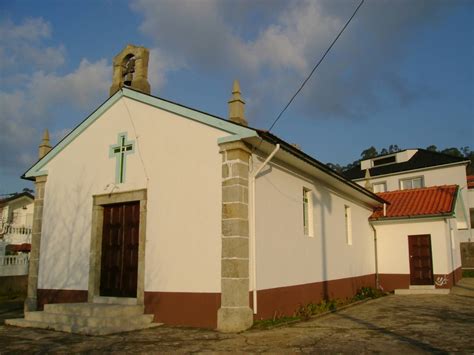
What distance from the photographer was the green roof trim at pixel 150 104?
906 cm

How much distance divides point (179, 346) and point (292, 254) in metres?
4.60

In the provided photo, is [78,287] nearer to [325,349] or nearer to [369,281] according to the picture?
[325,349]

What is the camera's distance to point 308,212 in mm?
12547

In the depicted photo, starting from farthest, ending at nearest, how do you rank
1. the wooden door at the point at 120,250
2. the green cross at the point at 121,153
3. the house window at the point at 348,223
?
1. the house window at the point at 348,223
2. the green cross at the point at 121,153
3. the wooden door at the point at 120,250

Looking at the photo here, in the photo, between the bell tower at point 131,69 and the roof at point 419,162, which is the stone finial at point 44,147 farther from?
the roof at point 419,162

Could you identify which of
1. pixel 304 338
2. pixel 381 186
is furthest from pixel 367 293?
pixel 381 186

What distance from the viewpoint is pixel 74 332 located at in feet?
28.3

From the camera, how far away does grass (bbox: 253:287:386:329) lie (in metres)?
9.12

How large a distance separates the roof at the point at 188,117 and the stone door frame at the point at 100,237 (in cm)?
212

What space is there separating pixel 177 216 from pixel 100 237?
2737mm

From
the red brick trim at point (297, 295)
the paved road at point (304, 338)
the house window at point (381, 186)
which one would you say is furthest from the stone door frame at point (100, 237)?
the house window at point (381, 186)

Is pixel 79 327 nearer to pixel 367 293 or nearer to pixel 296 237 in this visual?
pixel 296 237

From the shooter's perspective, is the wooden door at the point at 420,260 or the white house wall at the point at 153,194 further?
the wooden door at the point at 420,260

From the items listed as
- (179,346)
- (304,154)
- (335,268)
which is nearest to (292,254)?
(304,154)
